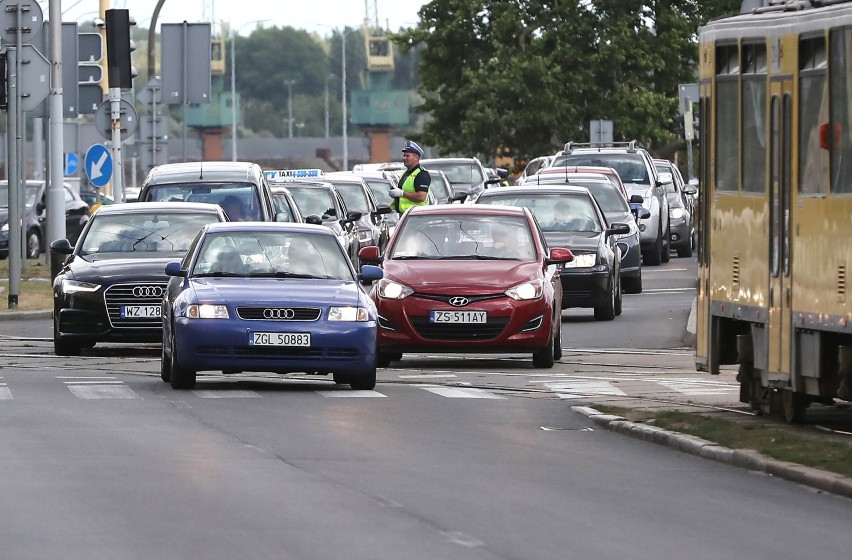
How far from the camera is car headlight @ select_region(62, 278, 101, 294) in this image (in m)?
23.2

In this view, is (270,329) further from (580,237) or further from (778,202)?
(580,237)

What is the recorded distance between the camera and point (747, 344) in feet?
54.0

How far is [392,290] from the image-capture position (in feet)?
72.0

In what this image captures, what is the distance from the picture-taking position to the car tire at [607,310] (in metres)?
28.8

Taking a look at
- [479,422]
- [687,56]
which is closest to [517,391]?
[479,422]

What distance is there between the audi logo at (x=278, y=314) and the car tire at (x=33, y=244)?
2952 centimetres

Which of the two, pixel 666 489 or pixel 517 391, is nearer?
pixel 666 489

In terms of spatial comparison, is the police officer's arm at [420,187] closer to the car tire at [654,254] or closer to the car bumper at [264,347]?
the car tire at [654,254]

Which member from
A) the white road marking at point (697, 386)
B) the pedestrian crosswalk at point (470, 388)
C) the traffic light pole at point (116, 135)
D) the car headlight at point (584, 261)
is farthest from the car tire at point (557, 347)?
the traffic light pole at point (116, 135)

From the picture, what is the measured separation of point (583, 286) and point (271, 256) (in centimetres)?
848

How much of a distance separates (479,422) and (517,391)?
10.2 feet

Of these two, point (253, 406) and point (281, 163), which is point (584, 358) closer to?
point (253, 406)

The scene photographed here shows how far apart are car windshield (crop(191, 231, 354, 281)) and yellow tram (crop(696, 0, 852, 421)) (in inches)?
158

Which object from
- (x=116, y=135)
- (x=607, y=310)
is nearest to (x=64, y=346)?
(x=607, y=310)
